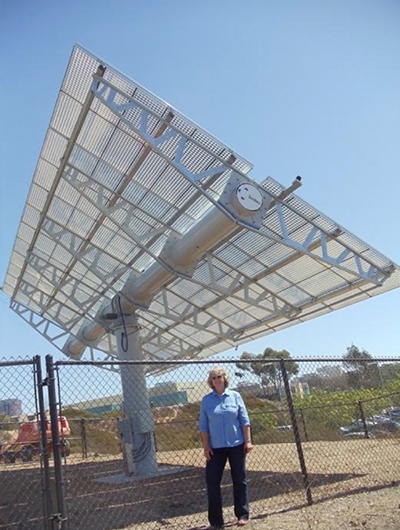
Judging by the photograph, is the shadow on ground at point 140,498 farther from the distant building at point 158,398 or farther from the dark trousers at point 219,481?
the distant building at point 158,398

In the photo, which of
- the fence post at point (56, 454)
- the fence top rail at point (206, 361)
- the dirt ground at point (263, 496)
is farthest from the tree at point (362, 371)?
the fence post at point (56, 454)

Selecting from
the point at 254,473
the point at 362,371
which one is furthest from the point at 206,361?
the point at 362,371

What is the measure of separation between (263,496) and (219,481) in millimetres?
2153

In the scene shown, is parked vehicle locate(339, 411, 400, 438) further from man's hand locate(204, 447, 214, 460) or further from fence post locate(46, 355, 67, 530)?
fence post locate(46, 355, 67, 530)

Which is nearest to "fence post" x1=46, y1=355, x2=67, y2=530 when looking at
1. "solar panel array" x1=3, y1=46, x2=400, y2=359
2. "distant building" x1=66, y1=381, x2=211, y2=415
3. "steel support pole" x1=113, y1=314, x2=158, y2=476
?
"distant building" x1=66, y1=381, x2=211, y2=415

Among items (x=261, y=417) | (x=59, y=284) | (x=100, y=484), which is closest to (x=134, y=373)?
(x=100, y=484)

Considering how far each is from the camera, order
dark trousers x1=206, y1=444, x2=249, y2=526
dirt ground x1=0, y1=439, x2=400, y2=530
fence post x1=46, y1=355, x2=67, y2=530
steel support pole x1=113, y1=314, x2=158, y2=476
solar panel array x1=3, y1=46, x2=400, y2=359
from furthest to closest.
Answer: steel support pole x1=113, y1=314, x2=158, y2=476 → solar panel array x1=3, y1=46, x2=400, y2=359 → dirt ground x1=0, y1=439, x2=400, y2=530 → dark trousers x1=206, y1=444, x2=249, y2=526 → fence post x1=46, y1=355, x2=67, y2=530

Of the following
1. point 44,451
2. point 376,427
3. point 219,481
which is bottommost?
point 376,427

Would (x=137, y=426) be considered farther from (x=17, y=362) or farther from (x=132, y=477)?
(x=17, y=362)

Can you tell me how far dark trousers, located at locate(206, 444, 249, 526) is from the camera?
4.66 m

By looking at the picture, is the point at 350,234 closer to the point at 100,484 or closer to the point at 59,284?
the point at 100,484

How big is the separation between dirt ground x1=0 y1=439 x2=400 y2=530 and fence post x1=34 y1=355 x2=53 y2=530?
0.46 metres

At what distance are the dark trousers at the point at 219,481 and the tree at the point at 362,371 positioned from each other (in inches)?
91.9

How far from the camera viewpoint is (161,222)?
987cm
